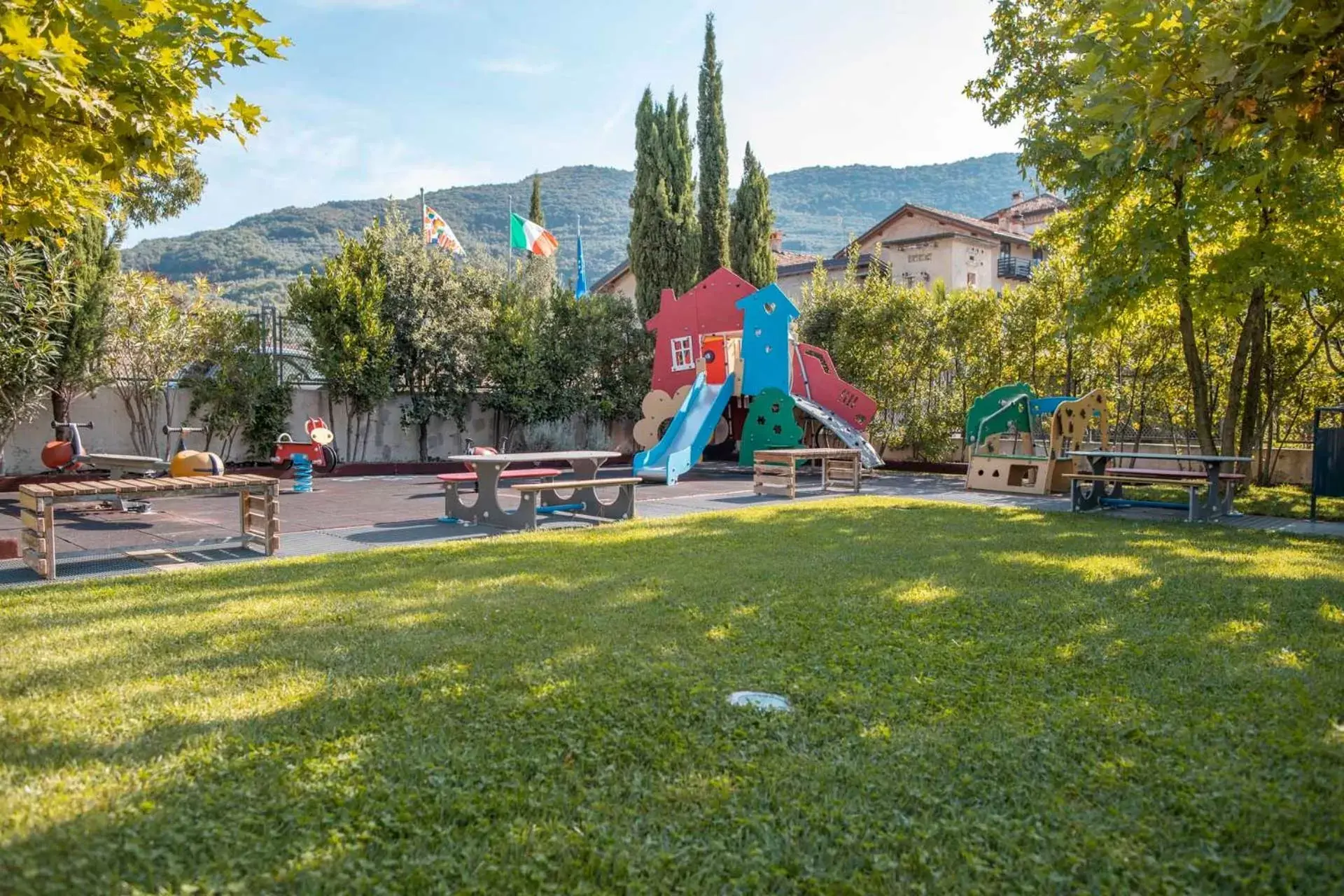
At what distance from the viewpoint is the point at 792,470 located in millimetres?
11516

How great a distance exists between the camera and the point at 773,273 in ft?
84.5

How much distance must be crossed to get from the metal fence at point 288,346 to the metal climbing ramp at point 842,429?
8.87 metres

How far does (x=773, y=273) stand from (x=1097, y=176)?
16031 millimetres

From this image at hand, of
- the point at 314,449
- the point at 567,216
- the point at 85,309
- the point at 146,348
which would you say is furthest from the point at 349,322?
the point at 567,216

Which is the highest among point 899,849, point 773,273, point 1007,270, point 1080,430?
point 1007,270

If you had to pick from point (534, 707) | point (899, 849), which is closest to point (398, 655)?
point (534, 707)

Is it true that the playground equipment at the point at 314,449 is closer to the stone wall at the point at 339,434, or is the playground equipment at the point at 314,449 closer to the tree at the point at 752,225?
the stone wall at the point at 339,434

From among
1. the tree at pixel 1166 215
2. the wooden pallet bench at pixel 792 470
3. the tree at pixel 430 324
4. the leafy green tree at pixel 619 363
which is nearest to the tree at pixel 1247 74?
the tree at pixel 1166 215

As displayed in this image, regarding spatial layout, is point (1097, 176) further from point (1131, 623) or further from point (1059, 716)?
point (1059, 716)

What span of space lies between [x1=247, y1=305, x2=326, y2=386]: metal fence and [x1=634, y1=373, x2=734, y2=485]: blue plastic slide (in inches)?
250

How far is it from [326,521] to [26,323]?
245 inches

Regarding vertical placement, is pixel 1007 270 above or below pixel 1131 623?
above

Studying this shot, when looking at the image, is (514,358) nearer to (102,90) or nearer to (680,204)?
(680,204)

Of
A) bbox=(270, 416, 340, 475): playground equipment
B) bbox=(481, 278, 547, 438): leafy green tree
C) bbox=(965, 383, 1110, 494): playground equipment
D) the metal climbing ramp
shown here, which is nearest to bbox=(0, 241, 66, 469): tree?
bbox=(270, 416, 340, 475): playground equipment
